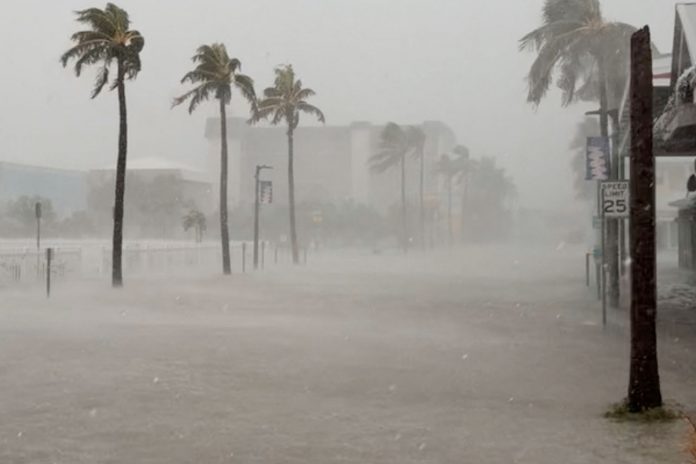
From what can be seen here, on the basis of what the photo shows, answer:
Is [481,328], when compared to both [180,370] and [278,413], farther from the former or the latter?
[278,413]

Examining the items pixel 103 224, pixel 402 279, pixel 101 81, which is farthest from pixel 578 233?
pixel 101 81

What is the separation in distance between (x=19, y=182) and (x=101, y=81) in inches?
4966

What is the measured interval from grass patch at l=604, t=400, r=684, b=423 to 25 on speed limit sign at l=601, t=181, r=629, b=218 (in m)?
7.56

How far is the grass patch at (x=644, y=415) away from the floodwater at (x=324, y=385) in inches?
8.8

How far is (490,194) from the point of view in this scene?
139m

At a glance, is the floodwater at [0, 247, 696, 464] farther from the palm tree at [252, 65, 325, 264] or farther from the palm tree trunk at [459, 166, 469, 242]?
the palm tree trunk at [459, 166, 469, 242]

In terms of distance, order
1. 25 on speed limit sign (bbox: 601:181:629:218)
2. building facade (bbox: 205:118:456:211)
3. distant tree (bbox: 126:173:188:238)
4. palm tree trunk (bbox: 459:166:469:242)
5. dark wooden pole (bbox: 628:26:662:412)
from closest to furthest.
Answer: dark wooden pole (bbox: 628:26:662:412)
25 on speed limit sign (bbox: 601:181:629:218)
distant tree (bbox: 126:173:188:238)
palm tree trunk (bbox: 459:166:469:242)
building facade (bbox: 205:118:456:211)

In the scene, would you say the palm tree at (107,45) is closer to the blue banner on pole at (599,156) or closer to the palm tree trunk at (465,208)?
the blue banner on pole at (599,156)

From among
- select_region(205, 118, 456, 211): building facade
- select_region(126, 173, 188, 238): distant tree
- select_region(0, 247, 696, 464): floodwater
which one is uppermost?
select_region(205, 118, 456, 211): building facade

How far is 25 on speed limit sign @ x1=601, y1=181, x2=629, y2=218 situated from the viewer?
15.7m

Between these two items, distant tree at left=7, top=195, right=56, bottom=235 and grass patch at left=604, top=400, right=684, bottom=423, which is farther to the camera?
distant tree at left=7, top=195, right=56, bottom=235

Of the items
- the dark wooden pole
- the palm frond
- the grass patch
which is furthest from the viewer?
the palm frond

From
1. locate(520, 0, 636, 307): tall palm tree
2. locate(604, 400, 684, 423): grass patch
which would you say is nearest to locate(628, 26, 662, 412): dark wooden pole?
locate(604, 400, 684, 423): grass patch

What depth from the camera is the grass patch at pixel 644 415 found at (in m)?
8.36
